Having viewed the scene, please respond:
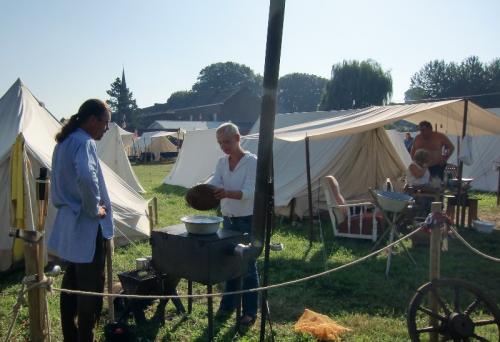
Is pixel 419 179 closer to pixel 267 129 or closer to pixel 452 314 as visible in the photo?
pixel 452 314

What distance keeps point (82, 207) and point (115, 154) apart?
31.8 ft

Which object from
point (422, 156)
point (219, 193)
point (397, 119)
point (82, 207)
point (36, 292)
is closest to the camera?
point (36, 292)

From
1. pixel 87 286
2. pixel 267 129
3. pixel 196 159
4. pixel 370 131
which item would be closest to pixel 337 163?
pixel 370 131

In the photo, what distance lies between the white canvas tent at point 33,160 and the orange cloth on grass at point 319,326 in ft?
8.17

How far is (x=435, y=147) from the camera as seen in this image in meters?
7.06

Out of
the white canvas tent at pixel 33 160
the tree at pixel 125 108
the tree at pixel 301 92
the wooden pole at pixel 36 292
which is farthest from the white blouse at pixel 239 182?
the tree at pixel 301 92

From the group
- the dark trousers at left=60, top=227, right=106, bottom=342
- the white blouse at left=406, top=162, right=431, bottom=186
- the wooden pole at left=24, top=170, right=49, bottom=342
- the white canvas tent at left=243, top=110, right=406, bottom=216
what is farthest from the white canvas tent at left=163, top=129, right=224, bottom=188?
the wooden pole at left=24, top=170, right=49, bottom=342

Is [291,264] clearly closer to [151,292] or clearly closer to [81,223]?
[151,292]

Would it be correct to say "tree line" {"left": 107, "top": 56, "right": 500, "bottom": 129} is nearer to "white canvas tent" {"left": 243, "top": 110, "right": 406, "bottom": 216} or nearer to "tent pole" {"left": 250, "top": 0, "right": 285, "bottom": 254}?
"white canvas tent" {"left": 243, "top": 110, "right": 406, "bottom": 216}

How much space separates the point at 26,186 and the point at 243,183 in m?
2.33

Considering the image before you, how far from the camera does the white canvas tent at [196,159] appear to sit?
40.9ft

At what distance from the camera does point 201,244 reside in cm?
304

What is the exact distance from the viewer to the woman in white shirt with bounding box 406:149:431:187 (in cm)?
645

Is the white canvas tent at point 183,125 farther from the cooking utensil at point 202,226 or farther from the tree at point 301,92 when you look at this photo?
the cooking utensil at point 202,226
